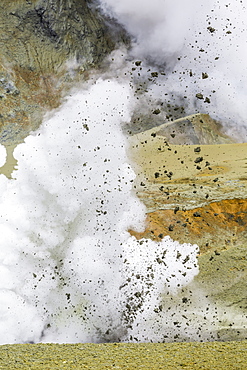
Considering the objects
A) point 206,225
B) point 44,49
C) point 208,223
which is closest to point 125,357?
point 206,225

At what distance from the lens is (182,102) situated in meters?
39.5

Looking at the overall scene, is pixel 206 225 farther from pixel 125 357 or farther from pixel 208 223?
pixel 125 357

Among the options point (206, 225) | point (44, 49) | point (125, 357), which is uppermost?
point (44, 49)

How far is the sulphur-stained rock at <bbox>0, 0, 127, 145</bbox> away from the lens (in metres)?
38.4

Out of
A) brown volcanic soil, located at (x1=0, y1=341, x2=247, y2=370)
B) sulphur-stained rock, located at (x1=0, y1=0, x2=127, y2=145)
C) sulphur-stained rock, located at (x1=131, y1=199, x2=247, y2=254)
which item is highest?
sulphur-stained rock, located at (x1=0, y1=0, x2=127, y2=145)

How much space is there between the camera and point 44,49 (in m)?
42.2

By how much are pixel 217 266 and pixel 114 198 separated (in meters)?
4.59

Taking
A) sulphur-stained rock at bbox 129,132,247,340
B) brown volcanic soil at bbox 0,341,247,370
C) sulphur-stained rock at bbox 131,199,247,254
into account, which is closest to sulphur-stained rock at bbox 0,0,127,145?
sulphur-stained rock at bbox 129,132,247,340

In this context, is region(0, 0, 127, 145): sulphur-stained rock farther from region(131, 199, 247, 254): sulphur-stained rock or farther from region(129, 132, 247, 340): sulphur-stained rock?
region(131, 199, 247, 254): sulphur-stained rock

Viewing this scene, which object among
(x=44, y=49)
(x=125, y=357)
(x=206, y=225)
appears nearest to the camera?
(x=125, y=357)

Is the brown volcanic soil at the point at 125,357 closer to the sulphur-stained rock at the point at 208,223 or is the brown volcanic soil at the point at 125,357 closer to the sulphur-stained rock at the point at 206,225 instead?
the sulphur-stained rock at the point at 208,223

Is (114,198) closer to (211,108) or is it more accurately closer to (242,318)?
(242,318)

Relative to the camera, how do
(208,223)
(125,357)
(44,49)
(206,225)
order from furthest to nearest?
1. (44,49)
2. (208,223)
3. (206,225)
4. (125,357)

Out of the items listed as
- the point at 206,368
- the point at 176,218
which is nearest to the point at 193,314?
the point at 176,218
